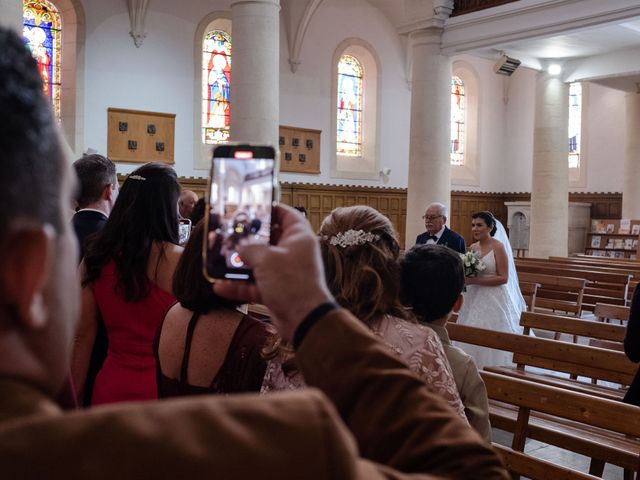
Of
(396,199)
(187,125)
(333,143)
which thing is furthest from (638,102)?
(187,125)

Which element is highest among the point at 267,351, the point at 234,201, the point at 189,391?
the point at 234,201

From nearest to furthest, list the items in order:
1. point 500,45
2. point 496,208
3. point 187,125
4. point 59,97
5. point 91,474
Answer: point 91,474 < point 500,45 < point 59,97 < point 187,125 < point 496,208

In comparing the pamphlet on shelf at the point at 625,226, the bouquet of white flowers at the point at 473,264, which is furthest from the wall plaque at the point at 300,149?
the bouquet of white flowers at the point at 473,264

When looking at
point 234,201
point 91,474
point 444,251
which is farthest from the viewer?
point 444,251

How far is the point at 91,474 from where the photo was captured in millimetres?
546

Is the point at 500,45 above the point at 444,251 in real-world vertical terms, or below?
above

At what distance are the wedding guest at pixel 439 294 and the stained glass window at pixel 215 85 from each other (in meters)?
14.5

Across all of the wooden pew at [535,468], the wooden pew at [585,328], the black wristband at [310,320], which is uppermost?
the black wristband at [310,320]

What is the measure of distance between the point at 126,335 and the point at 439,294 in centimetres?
121

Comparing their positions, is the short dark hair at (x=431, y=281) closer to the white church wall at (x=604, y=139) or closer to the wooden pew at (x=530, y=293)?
the wooden pew at (x=530, y=293)

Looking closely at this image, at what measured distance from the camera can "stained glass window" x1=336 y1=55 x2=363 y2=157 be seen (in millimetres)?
19156

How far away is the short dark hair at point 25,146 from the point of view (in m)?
0.63

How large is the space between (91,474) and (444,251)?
7.19 ft

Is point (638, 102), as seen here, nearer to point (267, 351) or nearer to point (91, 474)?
point (267, 351)
